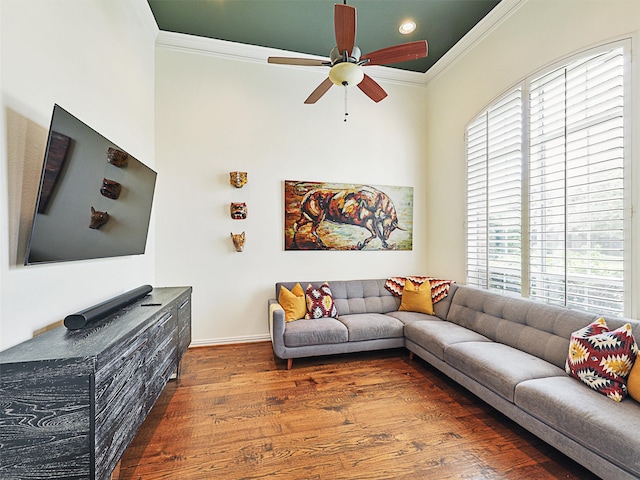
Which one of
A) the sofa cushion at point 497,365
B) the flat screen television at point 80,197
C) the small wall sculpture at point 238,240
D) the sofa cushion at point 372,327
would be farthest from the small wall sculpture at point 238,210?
the sofa cushion at point 497,365

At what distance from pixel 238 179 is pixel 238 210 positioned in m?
0.38

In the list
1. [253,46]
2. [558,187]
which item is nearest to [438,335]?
[558,187]

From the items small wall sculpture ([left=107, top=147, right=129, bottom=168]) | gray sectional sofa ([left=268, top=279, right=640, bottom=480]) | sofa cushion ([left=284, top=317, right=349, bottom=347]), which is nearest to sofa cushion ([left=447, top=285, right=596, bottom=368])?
gray sectional sofa ([left=268, top=279, right=640, bottom=480])

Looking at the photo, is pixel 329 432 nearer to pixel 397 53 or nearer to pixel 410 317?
pixel 410 317

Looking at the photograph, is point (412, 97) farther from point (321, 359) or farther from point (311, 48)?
point (321, 359)

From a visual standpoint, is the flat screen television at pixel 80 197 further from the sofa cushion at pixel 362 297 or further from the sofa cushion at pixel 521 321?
the sofa cushion at pixel 521 321

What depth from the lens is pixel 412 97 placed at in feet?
14.6

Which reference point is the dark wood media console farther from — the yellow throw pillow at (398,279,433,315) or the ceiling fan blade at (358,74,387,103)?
the yellow throw pillow at (398,279,433,315)

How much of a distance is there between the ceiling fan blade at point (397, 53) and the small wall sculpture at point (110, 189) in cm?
206

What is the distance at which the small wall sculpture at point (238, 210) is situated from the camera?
3.69 meters

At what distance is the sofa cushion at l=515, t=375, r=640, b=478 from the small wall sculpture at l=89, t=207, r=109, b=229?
2879mm

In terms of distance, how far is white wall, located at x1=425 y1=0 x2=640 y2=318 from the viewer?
2170mm

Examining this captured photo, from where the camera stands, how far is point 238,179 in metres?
3.68

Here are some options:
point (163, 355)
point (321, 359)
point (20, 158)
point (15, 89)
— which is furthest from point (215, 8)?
point (321, 359)
